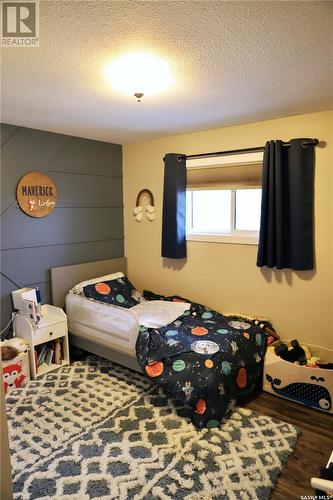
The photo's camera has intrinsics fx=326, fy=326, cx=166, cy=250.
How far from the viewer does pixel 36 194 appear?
3.30m

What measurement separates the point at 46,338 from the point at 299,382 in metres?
2.25

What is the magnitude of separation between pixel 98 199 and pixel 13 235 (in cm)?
111

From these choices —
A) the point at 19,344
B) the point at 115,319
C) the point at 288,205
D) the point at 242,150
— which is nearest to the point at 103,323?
the point at 115,319

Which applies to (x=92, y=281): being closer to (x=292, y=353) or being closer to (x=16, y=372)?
(x=16, y=372)

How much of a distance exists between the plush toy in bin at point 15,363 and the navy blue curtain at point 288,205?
2.35 meters

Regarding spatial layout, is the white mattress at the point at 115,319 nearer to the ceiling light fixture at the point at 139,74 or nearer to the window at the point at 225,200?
the window at the point at 225,200

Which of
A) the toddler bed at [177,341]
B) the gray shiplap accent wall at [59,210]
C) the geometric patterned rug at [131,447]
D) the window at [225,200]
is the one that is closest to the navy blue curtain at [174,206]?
the window at [225,200]

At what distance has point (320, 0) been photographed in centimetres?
128

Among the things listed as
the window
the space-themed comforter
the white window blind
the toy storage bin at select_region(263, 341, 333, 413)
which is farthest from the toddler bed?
the white window blind

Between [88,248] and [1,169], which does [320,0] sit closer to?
[1,169]

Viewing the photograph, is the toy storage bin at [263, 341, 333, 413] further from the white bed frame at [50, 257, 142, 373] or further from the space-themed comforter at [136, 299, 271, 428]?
the white bed frame at [50, 257, 142, 373]

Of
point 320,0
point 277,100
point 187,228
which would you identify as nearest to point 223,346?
point 187,228

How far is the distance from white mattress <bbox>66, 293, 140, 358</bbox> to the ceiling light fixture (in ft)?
5.99

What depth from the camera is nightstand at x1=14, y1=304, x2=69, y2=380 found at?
297cm
